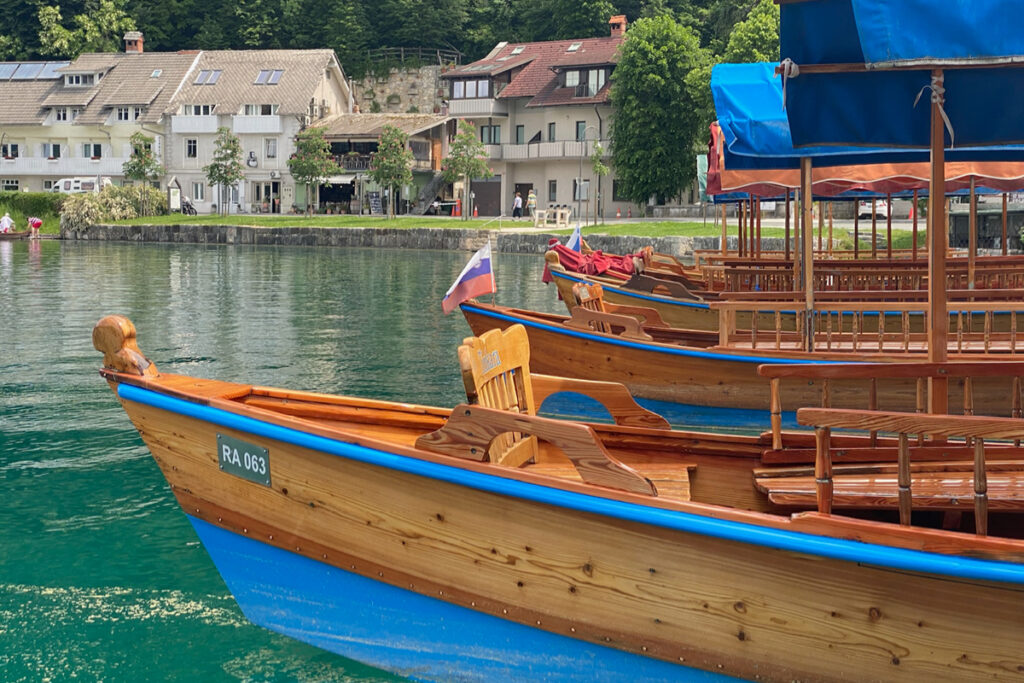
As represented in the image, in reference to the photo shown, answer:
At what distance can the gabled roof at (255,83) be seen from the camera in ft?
254

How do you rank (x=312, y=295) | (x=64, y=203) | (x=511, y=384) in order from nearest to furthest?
(x=511, y=384)
(x=312, y=295)
(x=64, y=203)

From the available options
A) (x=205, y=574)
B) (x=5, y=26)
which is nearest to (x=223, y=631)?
(x=205, y=574)

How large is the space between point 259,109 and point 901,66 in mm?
75590

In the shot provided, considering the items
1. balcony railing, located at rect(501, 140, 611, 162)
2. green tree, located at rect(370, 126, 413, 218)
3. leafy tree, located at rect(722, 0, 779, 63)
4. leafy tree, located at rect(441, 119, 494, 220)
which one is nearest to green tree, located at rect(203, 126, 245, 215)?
green tree, located at rect(370, 126, 413, 218)

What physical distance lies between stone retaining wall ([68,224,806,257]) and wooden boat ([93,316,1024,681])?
40789 mm

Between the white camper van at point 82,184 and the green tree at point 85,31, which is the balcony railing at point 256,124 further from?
the green tree at point 85,31

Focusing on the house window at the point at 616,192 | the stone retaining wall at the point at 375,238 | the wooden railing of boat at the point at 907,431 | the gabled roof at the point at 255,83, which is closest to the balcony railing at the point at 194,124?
the gabled roof at the point at 255,83

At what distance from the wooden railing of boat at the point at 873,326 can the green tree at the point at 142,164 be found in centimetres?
6620

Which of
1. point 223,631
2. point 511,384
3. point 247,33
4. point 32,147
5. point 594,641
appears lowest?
point 223,631

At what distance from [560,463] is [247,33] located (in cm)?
9160

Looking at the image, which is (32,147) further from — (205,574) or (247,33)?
(205,574)

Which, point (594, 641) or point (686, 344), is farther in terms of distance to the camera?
point (686, 344)

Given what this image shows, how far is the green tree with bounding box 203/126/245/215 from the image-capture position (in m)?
73.3

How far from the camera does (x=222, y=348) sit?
19828mm
